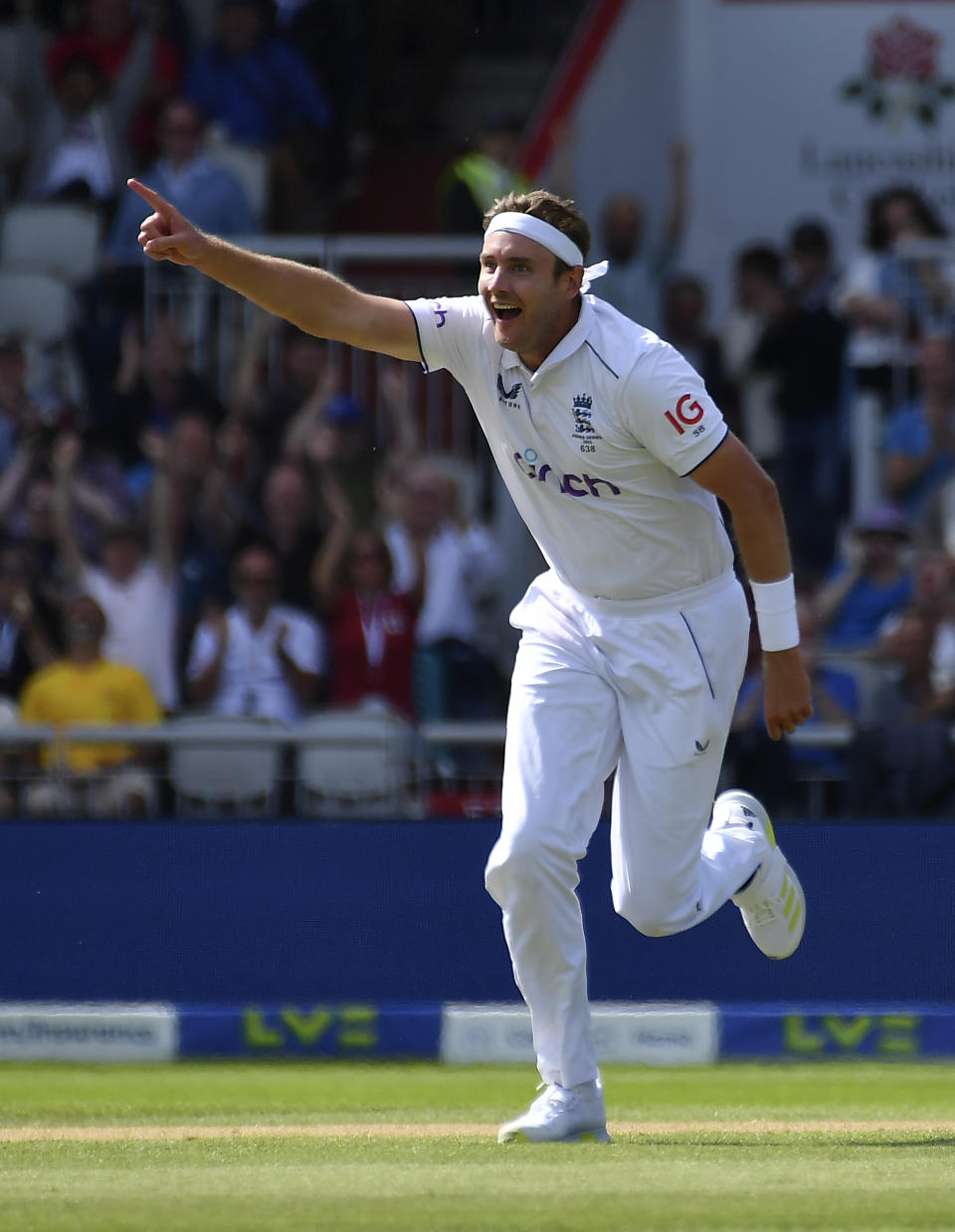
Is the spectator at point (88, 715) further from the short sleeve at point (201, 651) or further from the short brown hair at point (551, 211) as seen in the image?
the short brown hair at point (551, 211)

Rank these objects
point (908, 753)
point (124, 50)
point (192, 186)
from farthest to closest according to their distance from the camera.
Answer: point (124, 50)
point (192, 186)
point (908, 753)

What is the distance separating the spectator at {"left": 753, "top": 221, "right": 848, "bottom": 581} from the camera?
11.2m

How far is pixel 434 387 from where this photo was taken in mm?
11875

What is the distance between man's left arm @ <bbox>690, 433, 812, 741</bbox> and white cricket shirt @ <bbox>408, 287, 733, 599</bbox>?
53mm

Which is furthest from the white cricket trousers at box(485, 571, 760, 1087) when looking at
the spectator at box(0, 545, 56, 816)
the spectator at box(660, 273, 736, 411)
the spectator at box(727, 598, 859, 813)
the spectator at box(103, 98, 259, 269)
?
the spectator at box(103, 98, 259, 269)

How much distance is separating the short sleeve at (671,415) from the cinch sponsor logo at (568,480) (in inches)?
6.5

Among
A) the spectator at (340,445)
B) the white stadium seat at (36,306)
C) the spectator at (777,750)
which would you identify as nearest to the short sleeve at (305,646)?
the spectator at (340,445)

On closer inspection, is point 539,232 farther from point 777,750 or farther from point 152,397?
point 152,397

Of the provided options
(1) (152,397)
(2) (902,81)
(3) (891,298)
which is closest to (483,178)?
(1) (152,397)

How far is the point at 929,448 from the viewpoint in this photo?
10.9 m

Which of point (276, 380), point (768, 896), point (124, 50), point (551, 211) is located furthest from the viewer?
point (124, 50)

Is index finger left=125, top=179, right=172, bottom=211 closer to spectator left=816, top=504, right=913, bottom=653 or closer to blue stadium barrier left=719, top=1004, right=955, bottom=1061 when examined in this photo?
blue stadium barrier left=719, top=1004, right=955, bottom=1061

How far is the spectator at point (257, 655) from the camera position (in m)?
10.1

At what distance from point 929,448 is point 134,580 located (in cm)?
371
